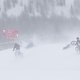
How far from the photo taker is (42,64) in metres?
25.1

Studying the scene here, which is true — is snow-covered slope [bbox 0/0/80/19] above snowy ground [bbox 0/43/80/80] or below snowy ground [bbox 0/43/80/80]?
above

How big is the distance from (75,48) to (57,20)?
103ft

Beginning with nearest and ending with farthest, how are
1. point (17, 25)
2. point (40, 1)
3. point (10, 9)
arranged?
point (17, 25)
point (10, 9)
point (40, 1)

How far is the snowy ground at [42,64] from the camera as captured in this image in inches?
803

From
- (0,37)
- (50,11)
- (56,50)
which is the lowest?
(56,50)

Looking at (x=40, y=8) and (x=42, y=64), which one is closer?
(x=42, y=64)

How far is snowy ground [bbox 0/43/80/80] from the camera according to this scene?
20.4 m

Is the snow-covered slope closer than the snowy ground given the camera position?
No

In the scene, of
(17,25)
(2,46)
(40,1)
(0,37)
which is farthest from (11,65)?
(40,1)

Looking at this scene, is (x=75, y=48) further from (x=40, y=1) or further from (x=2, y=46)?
(x=40, y=1)

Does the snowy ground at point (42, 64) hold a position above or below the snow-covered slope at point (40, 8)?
below

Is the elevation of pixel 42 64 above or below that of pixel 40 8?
below

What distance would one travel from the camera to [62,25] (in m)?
57.0

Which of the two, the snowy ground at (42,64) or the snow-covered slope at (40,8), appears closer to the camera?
the snowy ground at (42,64)
